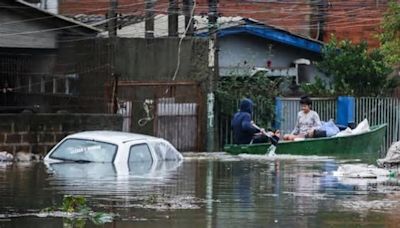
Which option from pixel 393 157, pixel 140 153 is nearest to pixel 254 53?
pixel 393 157

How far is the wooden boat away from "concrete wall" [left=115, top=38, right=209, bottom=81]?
163 inches

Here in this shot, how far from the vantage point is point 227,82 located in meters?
30.8

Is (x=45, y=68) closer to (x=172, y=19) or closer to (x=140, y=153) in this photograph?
(x=172, y=19)

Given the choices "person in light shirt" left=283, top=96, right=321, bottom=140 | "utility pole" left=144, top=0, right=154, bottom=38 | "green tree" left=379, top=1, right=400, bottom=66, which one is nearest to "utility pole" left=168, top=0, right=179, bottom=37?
"utility pole" left=144, top=0, right=154, bottom=38

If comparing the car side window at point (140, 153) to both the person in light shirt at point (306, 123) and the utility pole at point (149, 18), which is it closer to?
the person in light shirt at point (306, 123)

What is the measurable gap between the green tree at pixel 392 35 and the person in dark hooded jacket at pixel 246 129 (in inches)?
198

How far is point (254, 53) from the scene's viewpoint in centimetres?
3578

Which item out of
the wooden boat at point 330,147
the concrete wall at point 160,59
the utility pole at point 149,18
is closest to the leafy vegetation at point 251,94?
the concrete wall at point 160,59

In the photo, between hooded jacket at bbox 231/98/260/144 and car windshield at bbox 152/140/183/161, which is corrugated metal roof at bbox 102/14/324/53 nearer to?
hooded jacket at bbox 231/98/260/144

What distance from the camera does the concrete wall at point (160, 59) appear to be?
29125mm

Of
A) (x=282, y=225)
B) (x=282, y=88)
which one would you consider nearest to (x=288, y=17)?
(x=282, y=88)

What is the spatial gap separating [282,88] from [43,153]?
12420mm

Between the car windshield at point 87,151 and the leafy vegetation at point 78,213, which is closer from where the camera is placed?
the leafy vegetation at point 78,213

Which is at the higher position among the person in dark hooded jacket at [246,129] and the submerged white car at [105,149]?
the person in dark hooded jacket at [246,129]
